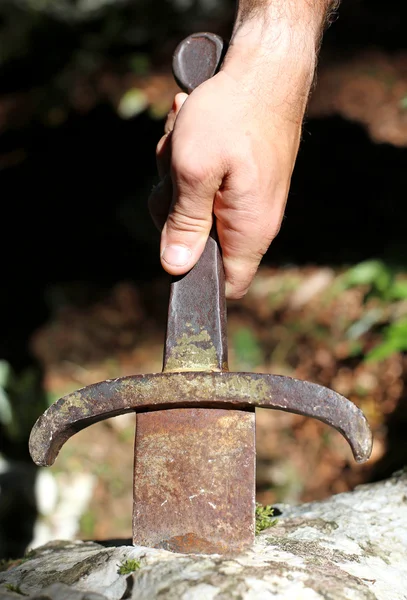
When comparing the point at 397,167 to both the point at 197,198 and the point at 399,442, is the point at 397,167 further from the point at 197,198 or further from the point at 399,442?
the point at 197,198

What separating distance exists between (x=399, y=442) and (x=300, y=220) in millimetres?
2084

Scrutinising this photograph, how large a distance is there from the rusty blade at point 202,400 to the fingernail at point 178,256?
36 centimetres

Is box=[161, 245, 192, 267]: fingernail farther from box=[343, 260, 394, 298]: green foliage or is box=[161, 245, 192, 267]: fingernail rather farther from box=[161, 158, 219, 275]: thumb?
box=[343, 260, 394, 298]: green foliage

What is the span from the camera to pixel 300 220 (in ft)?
17.1

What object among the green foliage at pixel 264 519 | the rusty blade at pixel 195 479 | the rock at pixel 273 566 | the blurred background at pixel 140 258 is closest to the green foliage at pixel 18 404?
the blurred background at pixel 140 258

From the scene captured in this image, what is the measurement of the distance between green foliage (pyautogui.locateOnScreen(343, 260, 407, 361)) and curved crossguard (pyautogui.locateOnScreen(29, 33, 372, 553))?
7.77 ft

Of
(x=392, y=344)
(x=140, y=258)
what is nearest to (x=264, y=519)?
(x=392, y=344)

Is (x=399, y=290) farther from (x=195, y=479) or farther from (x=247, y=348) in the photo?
(x=195, y=479)

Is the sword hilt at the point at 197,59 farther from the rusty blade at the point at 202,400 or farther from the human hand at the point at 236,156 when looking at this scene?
the rusty blade at the point at 202,400

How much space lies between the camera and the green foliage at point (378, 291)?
13.4 feet

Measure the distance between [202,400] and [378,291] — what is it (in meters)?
2.89

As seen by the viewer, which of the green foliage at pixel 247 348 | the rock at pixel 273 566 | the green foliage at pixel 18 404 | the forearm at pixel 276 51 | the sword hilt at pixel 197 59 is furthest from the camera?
the green foliage at pixel 247 348

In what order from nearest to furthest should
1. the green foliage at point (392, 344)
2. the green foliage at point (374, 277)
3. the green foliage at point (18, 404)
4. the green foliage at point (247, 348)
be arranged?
the green foliage at point (392, 344) → the green foliage at point (374, 277) → the green foliage at point (18, 404) → the green foliage at point (247, 348)

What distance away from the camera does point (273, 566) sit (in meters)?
1.57
